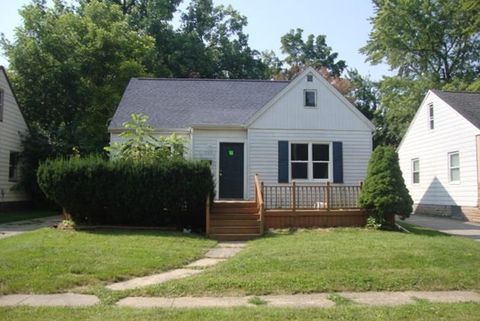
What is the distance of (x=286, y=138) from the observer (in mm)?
16984

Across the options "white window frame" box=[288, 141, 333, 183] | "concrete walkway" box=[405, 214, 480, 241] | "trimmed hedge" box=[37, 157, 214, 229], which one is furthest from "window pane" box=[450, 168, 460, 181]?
"trimmed hedge" box=[37, 157, 214, 229]

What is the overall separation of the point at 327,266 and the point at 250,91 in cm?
1278

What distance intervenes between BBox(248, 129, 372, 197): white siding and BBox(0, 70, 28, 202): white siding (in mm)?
10942

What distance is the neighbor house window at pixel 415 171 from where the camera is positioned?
23016 mm

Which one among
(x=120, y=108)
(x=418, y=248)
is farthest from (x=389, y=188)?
(x=120, y=108)

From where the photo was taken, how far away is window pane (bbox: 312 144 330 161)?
17.1 metres

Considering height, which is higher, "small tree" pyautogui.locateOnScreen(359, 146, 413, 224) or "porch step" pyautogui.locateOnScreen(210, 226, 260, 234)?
"small tree" pyautogui.locateOnScreen(359, 146, 413, 224)

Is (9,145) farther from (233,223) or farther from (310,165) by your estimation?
(310,165)

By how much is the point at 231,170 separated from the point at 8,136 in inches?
417

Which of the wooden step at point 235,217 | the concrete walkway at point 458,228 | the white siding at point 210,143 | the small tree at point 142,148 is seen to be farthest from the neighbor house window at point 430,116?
the small tree at point 142,148

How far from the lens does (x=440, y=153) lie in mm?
20625

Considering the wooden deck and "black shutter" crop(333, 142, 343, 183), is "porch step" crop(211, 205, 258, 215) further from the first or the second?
"black shutter" crop(333, 142, 343, 183)

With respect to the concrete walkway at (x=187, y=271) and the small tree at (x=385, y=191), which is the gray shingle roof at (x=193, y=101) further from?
the concrete walkway at (x=187, y=271)

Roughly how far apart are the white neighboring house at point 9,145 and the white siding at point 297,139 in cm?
1095
